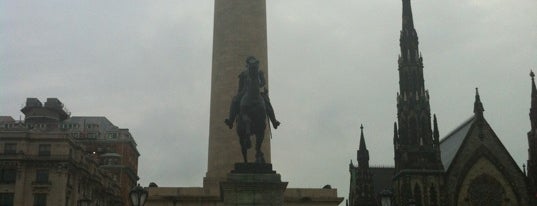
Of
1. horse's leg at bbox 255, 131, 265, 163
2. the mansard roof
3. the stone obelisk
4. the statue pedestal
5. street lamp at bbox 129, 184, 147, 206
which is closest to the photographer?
the statue pedestal

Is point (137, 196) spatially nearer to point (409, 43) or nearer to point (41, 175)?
point (41, 175)

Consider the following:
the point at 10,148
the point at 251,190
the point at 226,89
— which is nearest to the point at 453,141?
the point at 226,89

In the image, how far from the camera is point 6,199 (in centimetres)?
6944

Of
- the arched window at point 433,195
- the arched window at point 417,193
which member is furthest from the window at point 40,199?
the arched window at point 433,195

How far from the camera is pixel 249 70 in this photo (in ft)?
67.0

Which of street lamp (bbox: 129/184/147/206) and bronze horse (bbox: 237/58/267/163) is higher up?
bronze horse (bbox: 237/58/267/163)

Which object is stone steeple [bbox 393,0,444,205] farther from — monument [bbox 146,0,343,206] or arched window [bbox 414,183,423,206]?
monument [bbox 146,0,343,206]

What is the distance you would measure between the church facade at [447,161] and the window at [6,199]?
127 ft

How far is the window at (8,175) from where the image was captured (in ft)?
231

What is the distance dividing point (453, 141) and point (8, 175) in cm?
4874

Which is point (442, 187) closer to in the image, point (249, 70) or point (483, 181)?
point (483, 181)

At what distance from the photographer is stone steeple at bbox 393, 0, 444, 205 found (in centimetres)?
7112

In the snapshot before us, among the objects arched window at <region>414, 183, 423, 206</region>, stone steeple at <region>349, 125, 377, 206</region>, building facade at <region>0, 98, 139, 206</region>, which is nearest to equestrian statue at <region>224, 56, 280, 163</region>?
building facade at <region>0, 98, 139, 206</region>

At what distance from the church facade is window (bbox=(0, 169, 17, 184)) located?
3885 cm
